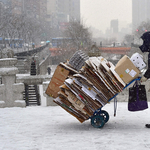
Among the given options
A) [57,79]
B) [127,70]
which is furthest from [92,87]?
[57,79]

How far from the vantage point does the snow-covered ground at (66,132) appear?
5.32 m

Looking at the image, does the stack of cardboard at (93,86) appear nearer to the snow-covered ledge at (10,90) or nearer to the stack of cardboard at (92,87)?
the stack of cardboard at (92,87)

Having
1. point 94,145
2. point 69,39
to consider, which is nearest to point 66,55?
A: point 69,39

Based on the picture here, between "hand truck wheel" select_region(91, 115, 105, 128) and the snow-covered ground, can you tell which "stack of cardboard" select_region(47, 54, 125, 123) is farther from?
the snow-covered ground

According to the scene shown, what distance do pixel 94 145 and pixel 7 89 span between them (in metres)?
4.91

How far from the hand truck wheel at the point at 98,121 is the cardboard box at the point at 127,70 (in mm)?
1017

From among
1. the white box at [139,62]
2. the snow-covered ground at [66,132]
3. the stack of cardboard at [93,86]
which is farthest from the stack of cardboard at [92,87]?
the snow-covered ground at [66,132]

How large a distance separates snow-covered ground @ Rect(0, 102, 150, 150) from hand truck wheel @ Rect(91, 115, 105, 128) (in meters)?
0.09

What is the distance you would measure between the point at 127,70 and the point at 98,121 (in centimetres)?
136

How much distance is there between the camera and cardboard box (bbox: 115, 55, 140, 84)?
642cm

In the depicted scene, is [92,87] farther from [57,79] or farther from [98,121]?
[57,79]

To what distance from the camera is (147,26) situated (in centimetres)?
9338

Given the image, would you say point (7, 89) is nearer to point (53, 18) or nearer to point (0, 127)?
point (0, 127)

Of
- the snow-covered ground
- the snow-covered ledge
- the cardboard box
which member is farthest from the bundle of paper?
Answer: the snow-covered ledge
